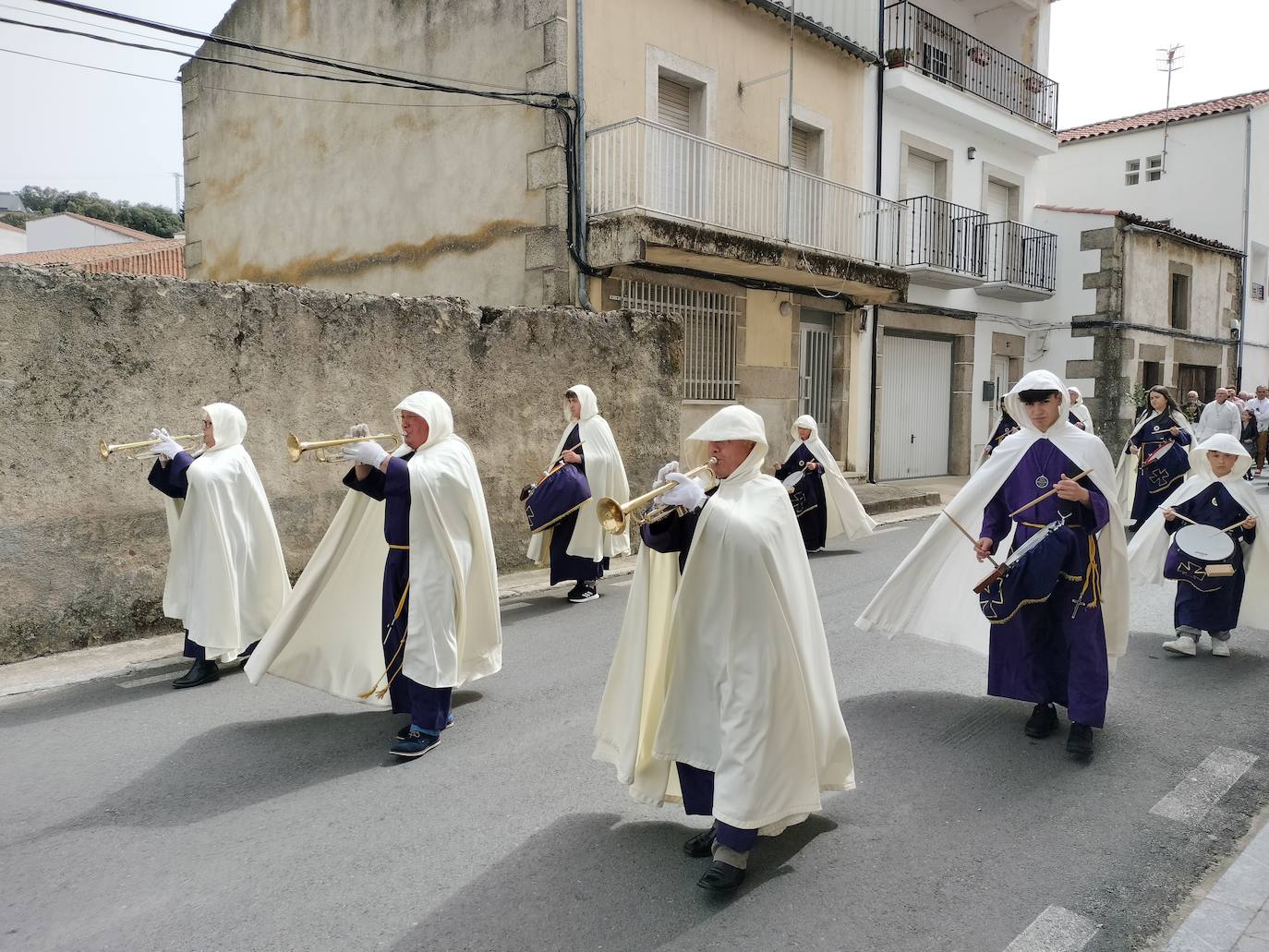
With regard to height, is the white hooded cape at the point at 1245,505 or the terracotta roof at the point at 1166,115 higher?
the terracotta roof at the point at 1166,115

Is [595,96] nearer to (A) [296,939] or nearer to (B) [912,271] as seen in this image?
(B) [912,271]

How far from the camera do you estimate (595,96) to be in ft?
40.3

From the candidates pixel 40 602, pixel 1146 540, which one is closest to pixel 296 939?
pixel 40 602

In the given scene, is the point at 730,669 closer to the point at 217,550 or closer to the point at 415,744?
the point at 415,744

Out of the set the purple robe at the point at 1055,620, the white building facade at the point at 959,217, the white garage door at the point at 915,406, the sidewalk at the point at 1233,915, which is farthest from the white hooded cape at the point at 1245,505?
the white garage door at the point at 915,406

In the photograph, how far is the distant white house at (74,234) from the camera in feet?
105

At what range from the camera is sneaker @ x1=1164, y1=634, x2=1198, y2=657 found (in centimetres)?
634

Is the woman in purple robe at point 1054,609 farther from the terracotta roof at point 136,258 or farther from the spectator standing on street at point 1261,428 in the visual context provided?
the terracotta roof at point 136,258

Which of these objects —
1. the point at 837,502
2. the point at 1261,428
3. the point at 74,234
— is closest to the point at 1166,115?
the point at 1261,428

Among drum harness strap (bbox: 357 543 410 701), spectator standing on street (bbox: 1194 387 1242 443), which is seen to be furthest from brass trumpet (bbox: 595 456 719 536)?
spectator standing on street (bbox: 1194 387 1242 443)

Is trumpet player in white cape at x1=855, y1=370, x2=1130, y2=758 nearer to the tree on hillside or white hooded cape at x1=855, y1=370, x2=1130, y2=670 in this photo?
white hooded cape at x1=855, y1=370, x2=1130, y2=670

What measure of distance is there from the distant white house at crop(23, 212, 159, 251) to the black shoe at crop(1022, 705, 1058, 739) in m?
33.3

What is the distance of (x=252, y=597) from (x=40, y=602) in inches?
64.6

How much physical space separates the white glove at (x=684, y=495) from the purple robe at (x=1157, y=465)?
8773 mm
